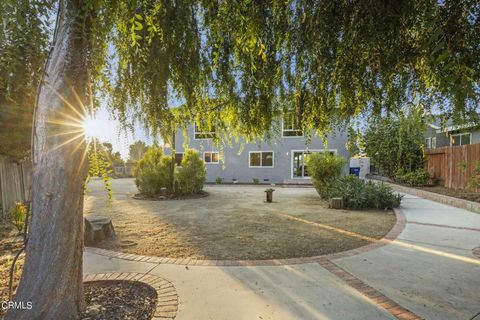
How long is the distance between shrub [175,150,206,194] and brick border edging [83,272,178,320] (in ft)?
29.9

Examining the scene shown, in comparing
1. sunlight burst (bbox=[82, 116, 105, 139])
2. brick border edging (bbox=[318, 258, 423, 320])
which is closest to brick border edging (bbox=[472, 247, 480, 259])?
brick border edging (bbox=[318, 258, 423, 320])

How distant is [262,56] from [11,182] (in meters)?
8.04

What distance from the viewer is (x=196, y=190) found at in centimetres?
1305

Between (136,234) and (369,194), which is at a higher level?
(369,194)

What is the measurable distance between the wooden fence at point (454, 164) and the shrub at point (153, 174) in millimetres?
11742

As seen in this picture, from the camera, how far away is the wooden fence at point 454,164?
995 cm

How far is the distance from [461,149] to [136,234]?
39.0 feet

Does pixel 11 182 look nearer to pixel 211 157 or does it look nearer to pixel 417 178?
pixel 211 157

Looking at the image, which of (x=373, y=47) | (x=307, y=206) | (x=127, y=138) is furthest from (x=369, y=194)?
(x=127, y=138)

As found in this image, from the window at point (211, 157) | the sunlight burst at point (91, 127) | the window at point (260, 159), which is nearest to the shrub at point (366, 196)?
the sunlight burst at point (91, 127)

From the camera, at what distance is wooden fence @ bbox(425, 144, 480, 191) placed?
392 inches

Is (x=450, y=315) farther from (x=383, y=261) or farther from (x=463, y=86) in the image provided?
(x=463, y=86)

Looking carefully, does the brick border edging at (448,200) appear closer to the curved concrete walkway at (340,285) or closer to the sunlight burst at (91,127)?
the curved concrete walkway at (340,285)

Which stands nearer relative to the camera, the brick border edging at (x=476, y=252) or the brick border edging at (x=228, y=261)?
the brick border edging at (x=228, y=261)
